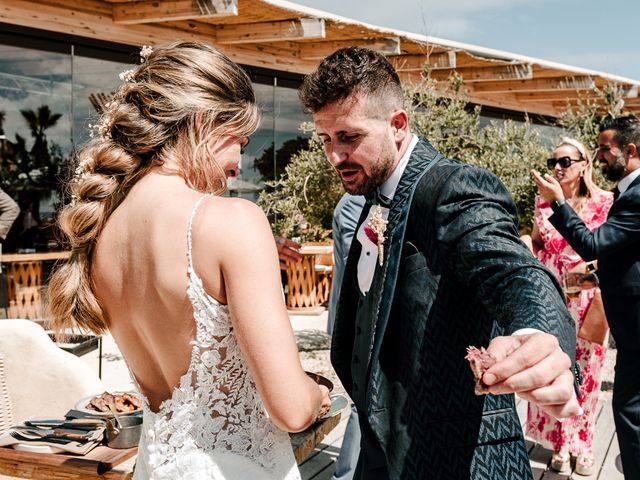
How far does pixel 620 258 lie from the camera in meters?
3.63

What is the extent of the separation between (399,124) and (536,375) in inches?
44.9

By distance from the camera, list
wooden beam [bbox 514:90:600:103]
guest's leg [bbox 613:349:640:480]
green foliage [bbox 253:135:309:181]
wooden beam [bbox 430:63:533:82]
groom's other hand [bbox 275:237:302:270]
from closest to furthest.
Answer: groom's other hand [bbox 275:237:302:270] → guest's leg [bbox 613:349:640:480] → wooden beam [bbox 430:63:533:82] → green foliage [bbox 253:135:309:181] → wooden beam [bbox 514:90:600:103]

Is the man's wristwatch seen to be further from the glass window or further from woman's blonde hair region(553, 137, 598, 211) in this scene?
the glass window

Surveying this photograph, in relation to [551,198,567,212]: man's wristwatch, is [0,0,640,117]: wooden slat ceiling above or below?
above

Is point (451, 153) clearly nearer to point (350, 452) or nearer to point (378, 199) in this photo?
point (350, 452)

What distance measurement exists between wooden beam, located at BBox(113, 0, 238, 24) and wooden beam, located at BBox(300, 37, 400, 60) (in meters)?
2.03

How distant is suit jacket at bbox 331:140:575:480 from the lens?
5.39ft

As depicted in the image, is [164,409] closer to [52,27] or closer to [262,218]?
[262,218]

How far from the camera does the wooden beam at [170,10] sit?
7.21 metres

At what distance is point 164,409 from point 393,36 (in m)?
8.30

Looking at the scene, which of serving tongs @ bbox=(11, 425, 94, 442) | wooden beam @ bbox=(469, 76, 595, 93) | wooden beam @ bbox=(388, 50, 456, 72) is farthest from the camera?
wooden beam @ bbox=(469, 76, 595, 93)

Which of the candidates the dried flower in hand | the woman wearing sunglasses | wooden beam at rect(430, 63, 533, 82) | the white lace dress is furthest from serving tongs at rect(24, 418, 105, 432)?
wooden beam at rect(430, 63, 533, 82)

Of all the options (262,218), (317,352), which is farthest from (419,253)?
(317,352)

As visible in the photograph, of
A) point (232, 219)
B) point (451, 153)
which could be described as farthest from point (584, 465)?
point (451, 153)
